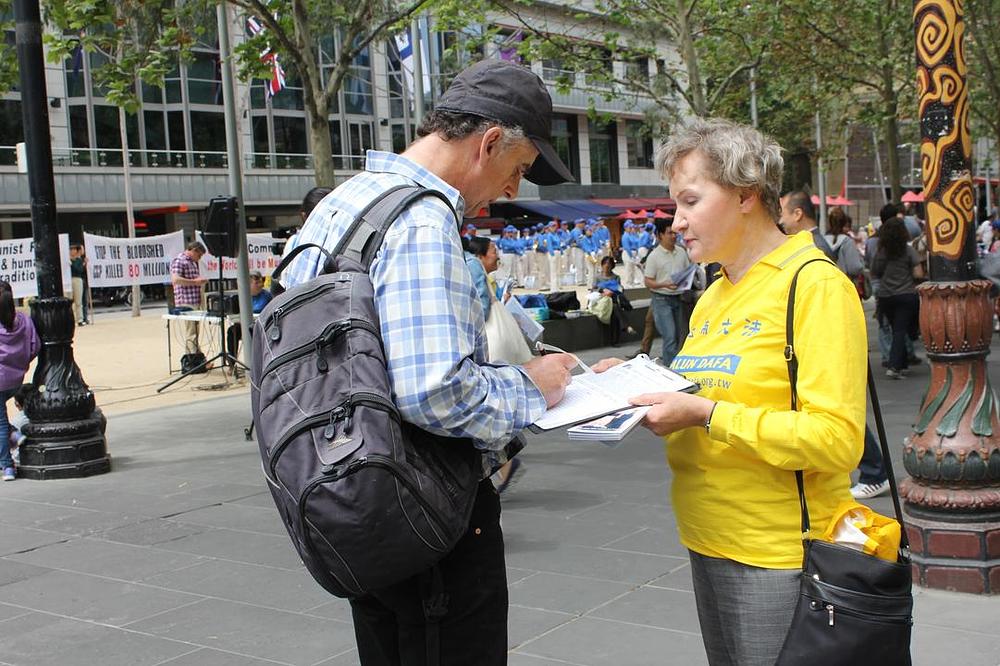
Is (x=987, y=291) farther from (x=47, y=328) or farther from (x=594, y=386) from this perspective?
(x=47, y=328)

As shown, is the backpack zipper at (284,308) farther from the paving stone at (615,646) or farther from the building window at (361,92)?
the building window at (361,92)

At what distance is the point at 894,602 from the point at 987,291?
3376 millimetres

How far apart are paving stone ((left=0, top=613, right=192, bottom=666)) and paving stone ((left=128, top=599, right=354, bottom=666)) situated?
0.11 metres

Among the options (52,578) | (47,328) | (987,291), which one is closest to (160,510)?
(52,578)

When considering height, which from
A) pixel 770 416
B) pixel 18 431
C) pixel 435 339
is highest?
pixel 435 339

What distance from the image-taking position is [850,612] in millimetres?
2271

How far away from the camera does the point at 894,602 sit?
2.28 metres

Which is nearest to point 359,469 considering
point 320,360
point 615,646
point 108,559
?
point 320,360

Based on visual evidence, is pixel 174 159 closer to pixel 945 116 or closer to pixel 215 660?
pixel 215 660

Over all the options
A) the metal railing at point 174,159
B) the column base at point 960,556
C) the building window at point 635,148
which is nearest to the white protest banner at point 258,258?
the column base at point 960,556

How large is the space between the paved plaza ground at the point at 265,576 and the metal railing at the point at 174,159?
27722mm

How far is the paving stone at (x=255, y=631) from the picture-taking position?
465 centimetres

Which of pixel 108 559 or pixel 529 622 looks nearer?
pixel 529 622

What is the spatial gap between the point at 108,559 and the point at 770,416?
4.88m
